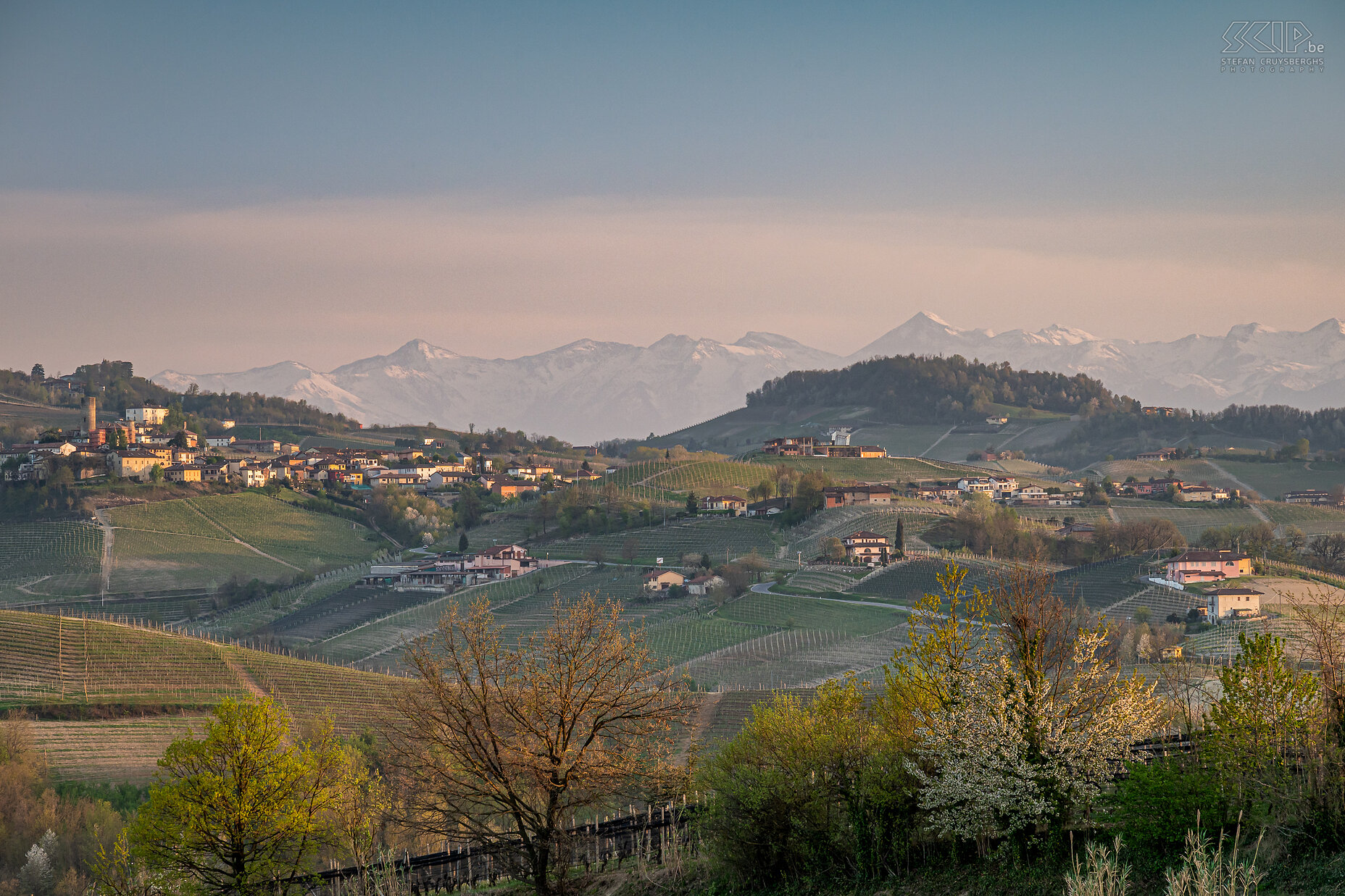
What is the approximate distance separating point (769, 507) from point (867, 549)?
22954 mm

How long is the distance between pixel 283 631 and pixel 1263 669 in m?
78.8

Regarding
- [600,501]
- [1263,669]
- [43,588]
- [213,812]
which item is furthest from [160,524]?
[1263,669]

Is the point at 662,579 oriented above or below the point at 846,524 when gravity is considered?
below

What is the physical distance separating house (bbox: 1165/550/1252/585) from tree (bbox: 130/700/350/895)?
62550 mm

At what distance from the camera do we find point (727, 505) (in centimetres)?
11494

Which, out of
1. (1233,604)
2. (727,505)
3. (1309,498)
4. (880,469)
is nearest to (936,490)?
(880,469)

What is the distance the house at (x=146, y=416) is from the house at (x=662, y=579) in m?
111

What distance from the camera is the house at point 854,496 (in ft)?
358

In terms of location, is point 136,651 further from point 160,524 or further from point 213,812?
point 160,524

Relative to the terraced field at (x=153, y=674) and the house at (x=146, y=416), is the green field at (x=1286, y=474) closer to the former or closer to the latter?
the terraced field at (x=153, y=674)

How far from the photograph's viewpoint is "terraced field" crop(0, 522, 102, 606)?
95.8 m

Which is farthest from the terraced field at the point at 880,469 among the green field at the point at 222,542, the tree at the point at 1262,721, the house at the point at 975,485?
the tree at the point at 1262,721

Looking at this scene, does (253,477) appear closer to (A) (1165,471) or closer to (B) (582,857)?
(A) (1165,471)

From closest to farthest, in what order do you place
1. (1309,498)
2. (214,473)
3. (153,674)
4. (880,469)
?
(153,674)
(1309,498)
(214,473)
(880,469)
